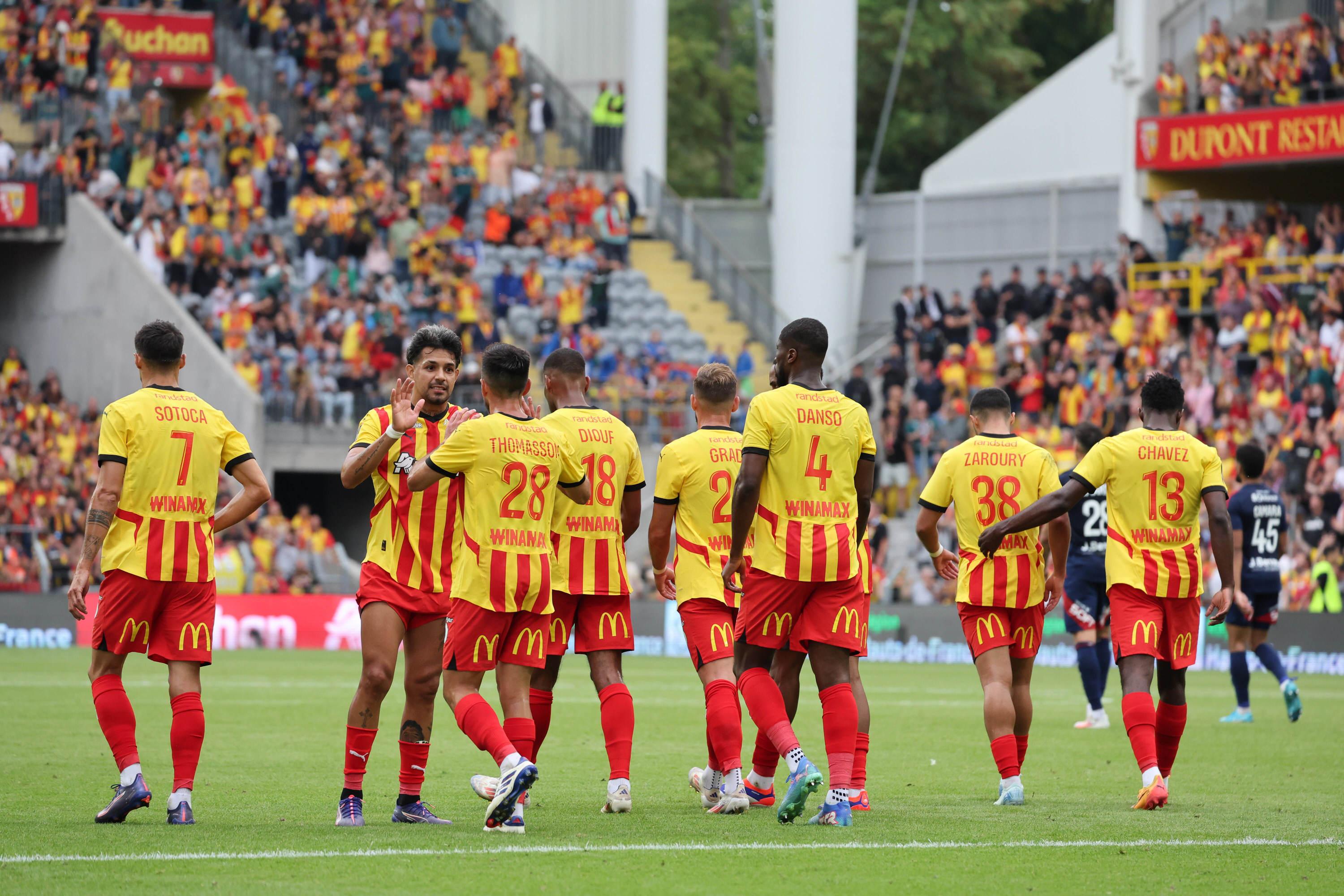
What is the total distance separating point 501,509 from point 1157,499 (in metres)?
3.83

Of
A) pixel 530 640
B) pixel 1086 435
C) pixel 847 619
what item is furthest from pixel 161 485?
pixel 1086 435

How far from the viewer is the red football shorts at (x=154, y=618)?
9133 mm

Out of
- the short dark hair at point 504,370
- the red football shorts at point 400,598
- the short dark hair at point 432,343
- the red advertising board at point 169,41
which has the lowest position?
the red football shorts at point 400,598

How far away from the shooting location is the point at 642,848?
8508 millimetres

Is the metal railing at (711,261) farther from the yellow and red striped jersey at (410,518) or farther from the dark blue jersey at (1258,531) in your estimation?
the yellow and red striped jersey at (410,518)

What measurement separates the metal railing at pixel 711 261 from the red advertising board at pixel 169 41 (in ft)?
32.2

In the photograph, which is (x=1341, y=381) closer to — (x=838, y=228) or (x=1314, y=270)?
(x=1314, y=270)

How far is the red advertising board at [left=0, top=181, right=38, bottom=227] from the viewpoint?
107 feet

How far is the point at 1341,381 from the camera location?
90.7ft

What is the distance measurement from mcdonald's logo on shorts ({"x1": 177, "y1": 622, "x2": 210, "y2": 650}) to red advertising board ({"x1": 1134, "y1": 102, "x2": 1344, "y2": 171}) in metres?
25.5

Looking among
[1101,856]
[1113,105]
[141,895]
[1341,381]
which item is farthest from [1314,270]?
[141,895]

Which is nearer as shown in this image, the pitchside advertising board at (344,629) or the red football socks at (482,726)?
the red football socks at (482,726)

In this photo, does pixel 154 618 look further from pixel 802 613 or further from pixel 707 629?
pixel 802 613

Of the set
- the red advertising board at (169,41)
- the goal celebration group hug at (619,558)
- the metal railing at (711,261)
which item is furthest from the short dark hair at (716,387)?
the red advertising board at (169,41)
